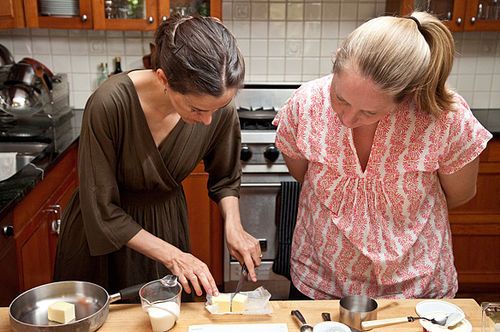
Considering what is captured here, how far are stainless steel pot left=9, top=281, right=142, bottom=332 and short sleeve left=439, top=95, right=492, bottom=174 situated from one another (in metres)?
0.79

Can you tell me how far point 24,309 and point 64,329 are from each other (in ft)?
0.54

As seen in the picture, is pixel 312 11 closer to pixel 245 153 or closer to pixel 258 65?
pixel 258 65

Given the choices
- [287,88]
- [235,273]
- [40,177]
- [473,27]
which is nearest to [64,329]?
[40,177]

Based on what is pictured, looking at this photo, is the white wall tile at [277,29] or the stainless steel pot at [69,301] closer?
the stainless steel pot at [69,301]

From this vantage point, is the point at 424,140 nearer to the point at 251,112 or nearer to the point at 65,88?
the point at 251,112

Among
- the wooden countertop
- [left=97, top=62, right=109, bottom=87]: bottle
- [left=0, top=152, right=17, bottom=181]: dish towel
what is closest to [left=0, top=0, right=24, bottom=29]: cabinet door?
[left=97, top=62, right=109, bottom=87]: bottle

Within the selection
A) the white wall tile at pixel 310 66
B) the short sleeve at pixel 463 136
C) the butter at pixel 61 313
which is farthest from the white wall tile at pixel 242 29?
the butter at pixel 61 313

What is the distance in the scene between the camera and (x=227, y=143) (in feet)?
5.33

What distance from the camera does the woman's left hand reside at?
1416 mm

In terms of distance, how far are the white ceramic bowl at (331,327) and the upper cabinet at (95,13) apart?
77.2 inches

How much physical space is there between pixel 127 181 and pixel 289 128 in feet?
1.50

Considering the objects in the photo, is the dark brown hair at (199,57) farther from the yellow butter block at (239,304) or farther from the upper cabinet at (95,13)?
the upper cabinet at (95,13)

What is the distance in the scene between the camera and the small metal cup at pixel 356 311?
1194 millimetres

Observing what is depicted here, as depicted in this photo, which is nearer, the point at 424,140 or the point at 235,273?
the point at 424,140
